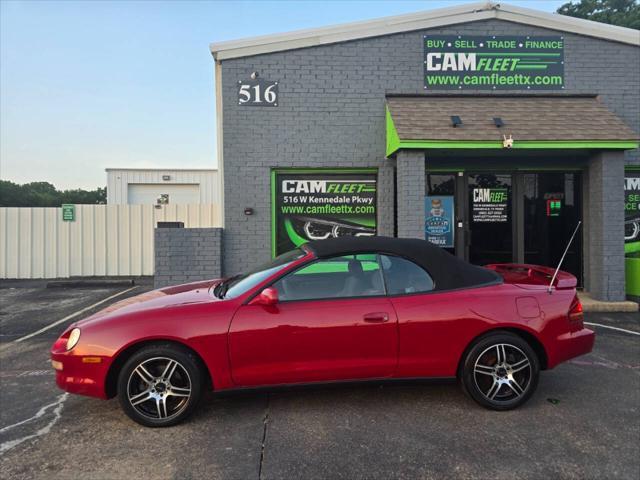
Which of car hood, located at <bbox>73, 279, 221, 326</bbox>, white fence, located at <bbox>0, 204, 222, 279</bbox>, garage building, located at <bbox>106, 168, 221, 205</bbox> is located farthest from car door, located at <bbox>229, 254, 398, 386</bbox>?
garage building, located at <bbox>106, 168, 221, 205</bbox>

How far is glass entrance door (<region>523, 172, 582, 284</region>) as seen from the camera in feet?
29.3

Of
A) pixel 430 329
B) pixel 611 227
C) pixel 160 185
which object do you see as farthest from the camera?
pixel 160 185

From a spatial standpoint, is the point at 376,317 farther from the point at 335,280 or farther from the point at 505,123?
the point at 505,123

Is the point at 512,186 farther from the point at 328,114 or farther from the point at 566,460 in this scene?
the point at 566,460

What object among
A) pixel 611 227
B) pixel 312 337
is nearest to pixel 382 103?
pixel 611 227

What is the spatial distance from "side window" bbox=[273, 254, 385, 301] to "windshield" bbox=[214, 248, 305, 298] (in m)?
0.20

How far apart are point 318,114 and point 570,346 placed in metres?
6.20

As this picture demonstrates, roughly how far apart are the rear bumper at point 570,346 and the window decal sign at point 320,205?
5084 millimetres

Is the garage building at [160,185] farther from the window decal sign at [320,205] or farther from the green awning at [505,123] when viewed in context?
Result: the green awning at [505,123]

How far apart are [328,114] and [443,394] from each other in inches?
237

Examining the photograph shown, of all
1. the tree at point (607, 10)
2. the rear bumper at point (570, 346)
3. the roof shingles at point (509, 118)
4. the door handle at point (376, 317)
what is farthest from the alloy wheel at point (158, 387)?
→ the tree at point (607, 10)

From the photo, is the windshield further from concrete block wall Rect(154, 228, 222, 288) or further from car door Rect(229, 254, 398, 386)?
concrete block wall Rect(154, 228, 222, 288)

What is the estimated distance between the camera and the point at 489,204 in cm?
889

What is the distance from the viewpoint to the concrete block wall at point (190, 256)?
8078mm
